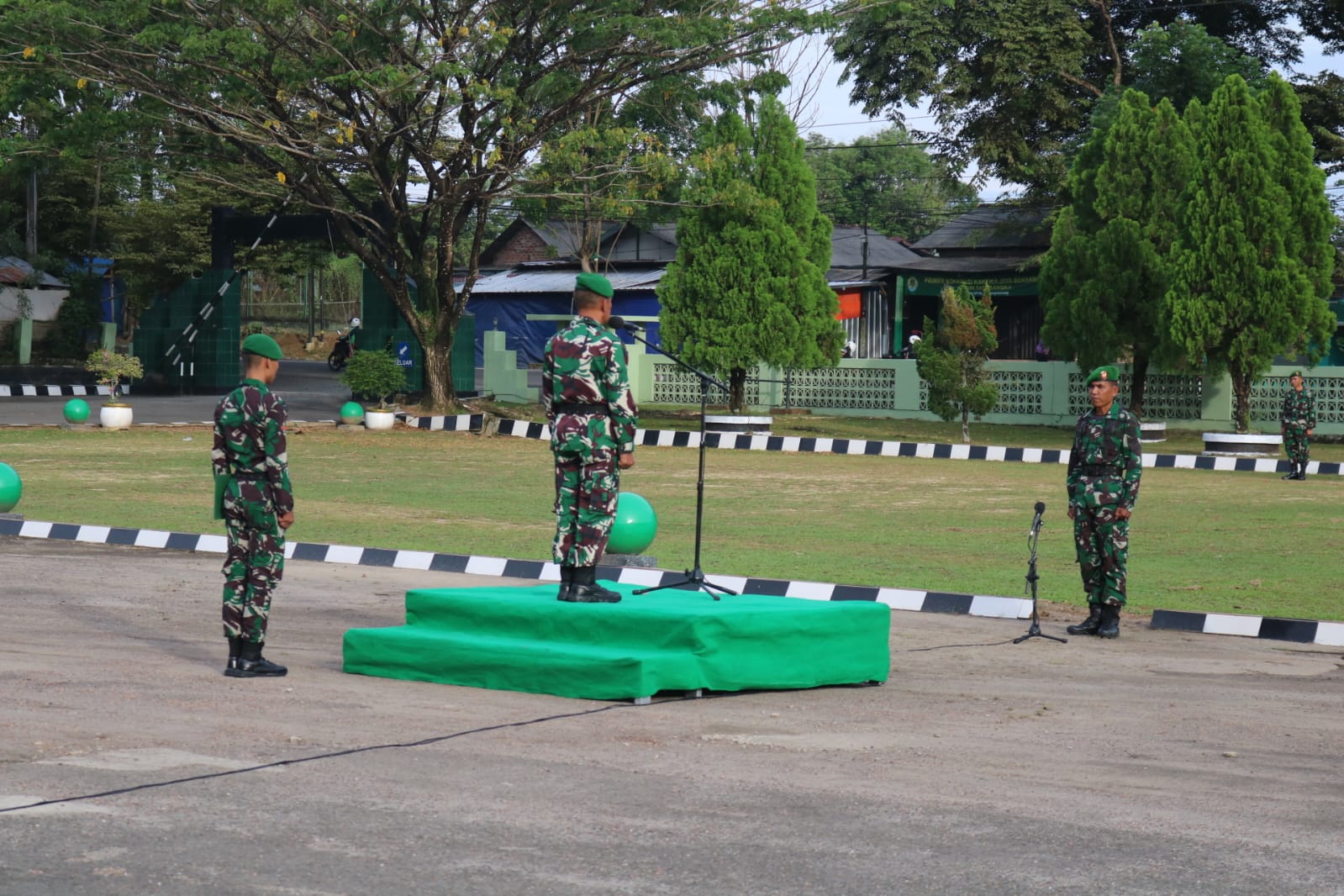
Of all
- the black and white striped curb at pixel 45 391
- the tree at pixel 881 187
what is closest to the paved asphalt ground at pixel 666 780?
the black and white striped curb at pixel 45 391

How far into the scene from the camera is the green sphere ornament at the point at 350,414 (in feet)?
97.5

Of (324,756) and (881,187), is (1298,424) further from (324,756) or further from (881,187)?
(881,187)

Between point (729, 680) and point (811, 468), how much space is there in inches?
642

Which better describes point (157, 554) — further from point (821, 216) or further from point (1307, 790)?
point (821, 216)

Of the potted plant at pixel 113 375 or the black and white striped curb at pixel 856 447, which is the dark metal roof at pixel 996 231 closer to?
the black and white striped curb at pixel 856 447

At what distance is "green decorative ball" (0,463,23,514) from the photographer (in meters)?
14.8

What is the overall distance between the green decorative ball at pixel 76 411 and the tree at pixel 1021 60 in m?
20.5

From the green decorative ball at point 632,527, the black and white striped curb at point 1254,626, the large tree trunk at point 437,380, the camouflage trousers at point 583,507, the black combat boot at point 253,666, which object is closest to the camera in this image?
the black combat boot at point 253,666

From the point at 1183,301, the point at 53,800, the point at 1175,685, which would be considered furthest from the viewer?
the point at 1183,301

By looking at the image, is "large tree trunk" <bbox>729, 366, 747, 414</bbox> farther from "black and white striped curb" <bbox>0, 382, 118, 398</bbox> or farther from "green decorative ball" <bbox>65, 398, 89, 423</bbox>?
"black and white striped curb" <bbox>0, 382, 118, 398</bbox>

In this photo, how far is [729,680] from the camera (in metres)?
7.66

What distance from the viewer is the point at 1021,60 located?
3881 centimetres

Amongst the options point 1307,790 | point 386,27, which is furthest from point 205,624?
point 386,27

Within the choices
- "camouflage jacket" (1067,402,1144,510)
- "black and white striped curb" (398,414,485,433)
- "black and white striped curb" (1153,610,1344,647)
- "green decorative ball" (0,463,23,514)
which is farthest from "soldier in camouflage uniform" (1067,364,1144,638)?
"black and white striped curb" (398,414,485,433)
